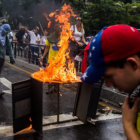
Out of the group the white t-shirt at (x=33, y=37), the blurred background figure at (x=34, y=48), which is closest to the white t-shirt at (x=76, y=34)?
the blurred background figure at (x=34, y=48)

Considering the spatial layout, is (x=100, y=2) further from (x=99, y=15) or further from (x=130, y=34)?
(x=130, y=34)

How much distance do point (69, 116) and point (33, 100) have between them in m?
1.49

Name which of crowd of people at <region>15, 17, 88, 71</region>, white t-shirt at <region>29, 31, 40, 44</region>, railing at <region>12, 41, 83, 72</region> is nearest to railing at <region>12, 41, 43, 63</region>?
railing at <region>12, 41, 83, 72</region>

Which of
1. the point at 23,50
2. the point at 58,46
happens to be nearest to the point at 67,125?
the point at 58,46

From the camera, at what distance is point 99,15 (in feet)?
141

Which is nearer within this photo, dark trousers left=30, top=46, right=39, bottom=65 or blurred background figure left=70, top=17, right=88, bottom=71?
blurred background figure left=70, top=17, right=88, bottom=71

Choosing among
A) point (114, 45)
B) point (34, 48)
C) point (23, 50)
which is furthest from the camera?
point (23, 50)

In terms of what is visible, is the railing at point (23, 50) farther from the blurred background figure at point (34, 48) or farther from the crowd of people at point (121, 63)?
the crowd of people at point (121, 63)

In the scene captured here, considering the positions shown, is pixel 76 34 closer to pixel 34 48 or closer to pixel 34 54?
pixel 34 48

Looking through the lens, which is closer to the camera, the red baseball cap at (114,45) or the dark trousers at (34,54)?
the red baseball cap at (114,45)

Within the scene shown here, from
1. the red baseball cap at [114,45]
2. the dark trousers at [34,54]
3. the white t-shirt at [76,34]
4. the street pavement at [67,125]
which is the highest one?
the red baseball cap at [114,45]

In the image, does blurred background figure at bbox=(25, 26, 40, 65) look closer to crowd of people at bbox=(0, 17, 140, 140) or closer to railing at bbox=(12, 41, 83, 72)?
railing at bbox=(12, 41, 83, 72)

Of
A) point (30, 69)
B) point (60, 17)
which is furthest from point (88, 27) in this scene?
point (60, 17)

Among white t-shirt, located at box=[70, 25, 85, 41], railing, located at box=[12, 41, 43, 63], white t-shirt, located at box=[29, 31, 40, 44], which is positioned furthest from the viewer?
white t-shirt, located at box=[29, 31, 40, 44]
